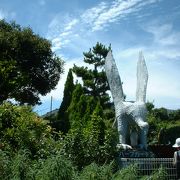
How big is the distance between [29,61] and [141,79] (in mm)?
10795

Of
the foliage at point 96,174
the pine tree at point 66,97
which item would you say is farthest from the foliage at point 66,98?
the foliage at point 96,174

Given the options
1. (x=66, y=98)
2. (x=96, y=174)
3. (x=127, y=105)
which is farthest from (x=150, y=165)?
(x=66, y=98)

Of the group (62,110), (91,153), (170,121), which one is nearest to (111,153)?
(91,153)

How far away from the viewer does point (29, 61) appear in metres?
27.1

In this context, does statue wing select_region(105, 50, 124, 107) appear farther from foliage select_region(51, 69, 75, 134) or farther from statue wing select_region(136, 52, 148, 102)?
foliage select_region(51, 69, 75, 134)

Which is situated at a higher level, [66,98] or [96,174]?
[66,98]

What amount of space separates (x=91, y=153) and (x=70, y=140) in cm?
73

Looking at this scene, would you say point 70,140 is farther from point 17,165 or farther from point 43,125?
point 17,165

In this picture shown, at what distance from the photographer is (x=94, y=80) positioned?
29.4 m

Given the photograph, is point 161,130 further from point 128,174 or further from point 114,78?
point 128,174

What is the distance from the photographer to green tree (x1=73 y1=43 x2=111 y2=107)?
1151 inches

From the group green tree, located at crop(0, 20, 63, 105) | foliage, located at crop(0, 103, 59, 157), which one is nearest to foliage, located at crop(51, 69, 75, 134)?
green tree, located at crop(0, 20, 63, 105)

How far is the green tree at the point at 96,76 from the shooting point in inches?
1151

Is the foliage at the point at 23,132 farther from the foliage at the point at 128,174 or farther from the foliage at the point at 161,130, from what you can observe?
the foliage at the point at 161,130
